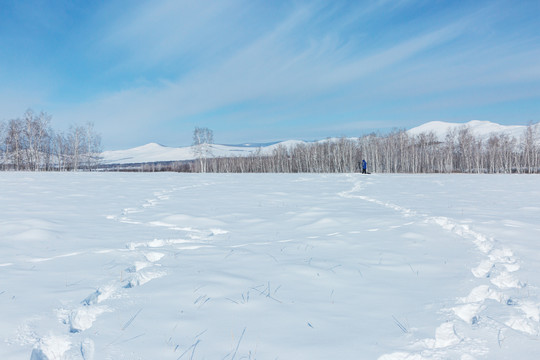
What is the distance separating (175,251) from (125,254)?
768 mm

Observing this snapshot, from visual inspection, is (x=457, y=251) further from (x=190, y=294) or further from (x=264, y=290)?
(x=190, y=294)

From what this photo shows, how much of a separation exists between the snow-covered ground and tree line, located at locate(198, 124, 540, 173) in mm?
54707

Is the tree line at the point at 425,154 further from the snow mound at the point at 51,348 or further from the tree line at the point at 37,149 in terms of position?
the snow mound at the point at 51,348

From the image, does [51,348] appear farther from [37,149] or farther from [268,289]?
[37,149]

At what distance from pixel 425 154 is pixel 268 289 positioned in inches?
→ 2804

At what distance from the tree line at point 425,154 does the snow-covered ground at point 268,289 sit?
2154 inches

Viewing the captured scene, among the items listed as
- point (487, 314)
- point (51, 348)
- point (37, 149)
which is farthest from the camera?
point (37, 149)

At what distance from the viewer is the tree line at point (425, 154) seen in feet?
195

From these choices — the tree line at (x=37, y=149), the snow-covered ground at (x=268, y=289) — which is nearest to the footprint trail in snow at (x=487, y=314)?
the snow-covered ground at (x=268, y=289)

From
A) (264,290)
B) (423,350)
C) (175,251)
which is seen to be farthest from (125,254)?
(423,350)

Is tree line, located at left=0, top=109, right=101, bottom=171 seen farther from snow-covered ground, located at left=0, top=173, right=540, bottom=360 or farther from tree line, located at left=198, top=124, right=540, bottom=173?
snow-covered ground, located at left=0, top=173, right=540, bottom=360

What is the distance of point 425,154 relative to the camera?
65.1 meters

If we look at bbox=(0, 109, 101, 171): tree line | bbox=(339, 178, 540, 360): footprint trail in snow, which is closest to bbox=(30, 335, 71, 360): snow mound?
bbox=(339, 178, 540, 360): footprint trail in snow

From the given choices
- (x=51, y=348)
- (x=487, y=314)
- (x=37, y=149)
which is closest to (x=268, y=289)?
(x=51, y=348)
